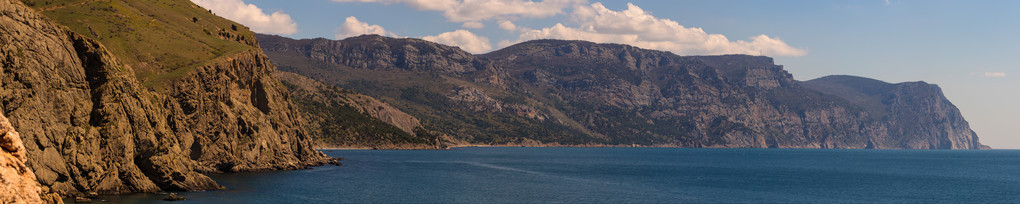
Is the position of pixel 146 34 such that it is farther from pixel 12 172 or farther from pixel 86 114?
pixel 12 172

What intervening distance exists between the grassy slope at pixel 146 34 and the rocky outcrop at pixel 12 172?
7845 centimetres

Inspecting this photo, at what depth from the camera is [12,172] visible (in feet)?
92.7

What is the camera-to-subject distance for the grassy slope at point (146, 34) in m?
111

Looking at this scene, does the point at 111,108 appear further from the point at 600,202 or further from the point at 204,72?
the point at 600,202

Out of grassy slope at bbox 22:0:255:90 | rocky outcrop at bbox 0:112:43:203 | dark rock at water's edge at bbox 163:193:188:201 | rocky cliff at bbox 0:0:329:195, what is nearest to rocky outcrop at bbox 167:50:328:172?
rocky cliff at bbox 0:0:329:195

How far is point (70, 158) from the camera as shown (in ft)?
220

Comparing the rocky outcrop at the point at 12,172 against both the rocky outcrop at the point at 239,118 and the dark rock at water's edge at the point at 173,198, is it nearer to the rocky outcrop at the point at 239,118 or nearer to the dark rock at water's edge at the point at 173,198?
the dark rock at water's edge at the point at 173,198

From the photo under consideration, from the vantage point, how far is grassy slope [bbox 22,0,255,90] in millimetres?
110688

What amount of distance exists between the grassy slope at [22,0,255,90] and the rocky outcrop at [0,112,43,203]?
78447 mm

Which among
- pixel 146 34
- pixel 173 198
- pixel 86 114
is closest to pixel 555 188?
pixel 173 198

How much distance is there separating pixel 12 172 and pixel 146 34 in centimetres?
10699

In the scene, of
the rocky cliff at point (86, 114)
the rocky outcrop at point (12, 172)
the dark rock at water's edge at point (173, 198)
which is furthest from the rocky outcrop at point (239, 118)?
the rocky outcrop at point (12, 172)

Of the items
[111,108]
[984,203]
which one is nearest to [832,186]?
[984,203]

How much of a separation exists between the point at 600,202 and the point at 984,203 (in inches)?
2400
